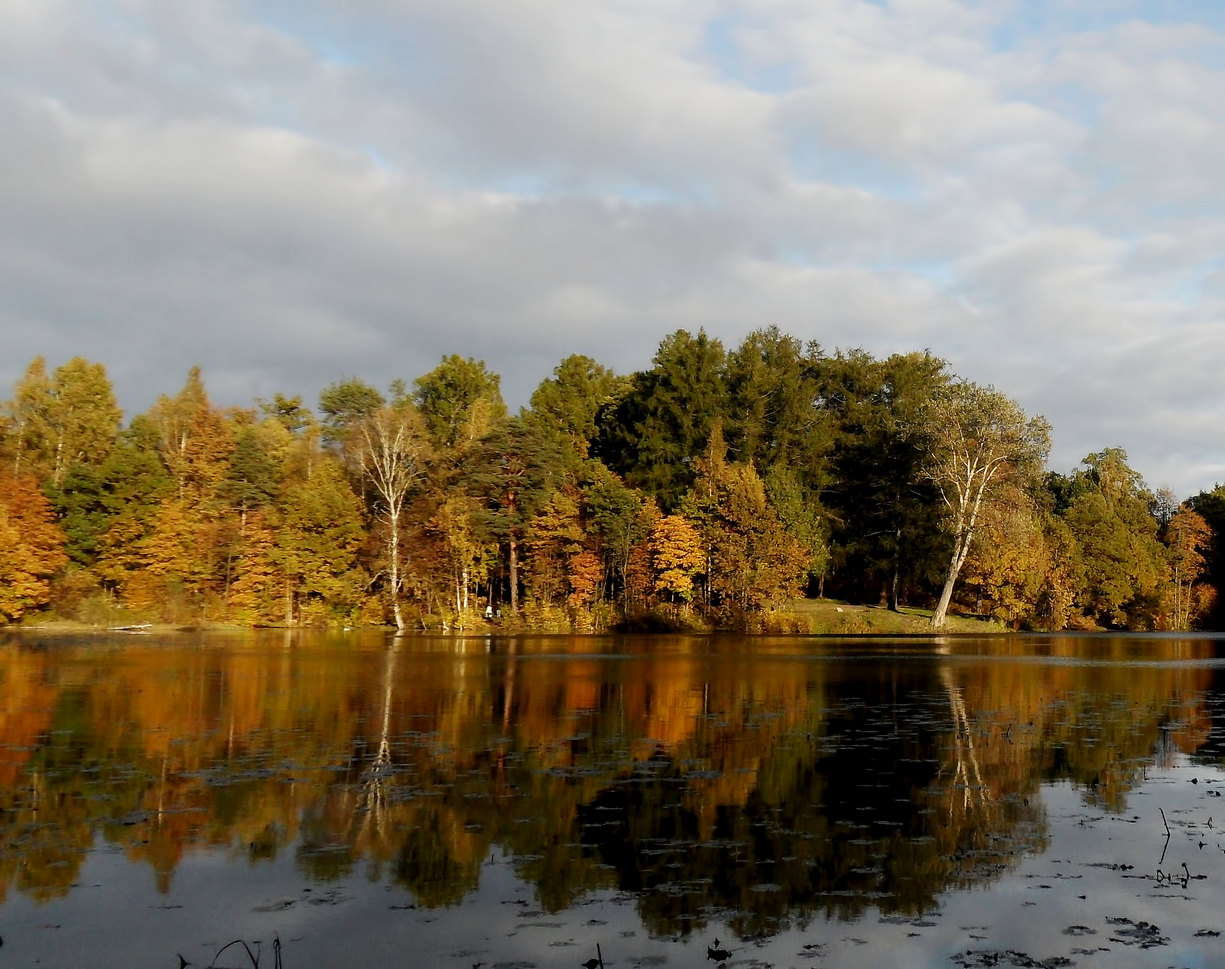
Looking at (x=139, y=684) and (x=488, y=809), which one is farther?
(x=139, y=684)

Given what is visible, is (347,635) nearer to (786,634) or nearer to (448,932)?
(786,634)

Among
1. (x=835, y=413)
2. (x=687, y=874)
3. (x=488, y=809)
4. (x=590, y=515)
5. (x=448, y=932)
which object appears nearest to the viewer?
(x=448, y=932)

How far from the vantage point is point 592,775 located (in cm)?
1647

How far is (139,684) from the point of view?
3075cm

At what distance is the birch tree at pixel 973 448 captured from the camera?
74.3m

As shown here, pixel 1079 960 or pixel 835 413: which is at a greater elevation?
pixel 835 413

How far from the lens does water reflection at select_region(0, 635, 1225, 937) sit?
11.0 meters

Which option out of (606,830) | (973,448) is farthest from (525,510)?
(606,830)

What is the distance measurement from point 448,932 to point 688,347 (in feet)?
265

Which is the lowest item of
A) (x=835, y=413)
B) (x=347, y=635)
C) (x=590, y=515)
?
(x=347, y=635)

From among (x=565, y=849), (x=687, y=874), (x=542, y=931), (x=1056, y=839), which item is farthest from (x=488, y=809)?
(x=1056, y=839)

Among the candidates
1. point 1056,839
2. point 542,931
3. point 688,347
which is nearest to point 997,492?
point 688,347

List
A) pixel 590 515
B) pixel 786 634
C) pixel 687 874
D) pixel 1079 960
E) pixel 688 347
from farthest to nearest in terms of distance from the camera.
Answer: pixel 688 347 < pixel 590 515 < pixel 786 634 < pixel 687 874 < pixel 1079 960

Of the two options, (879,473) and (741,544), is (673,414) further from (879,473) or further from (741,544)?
(879,473)
